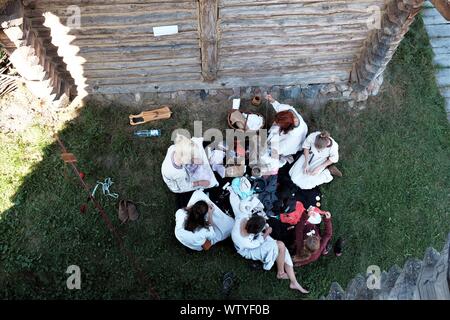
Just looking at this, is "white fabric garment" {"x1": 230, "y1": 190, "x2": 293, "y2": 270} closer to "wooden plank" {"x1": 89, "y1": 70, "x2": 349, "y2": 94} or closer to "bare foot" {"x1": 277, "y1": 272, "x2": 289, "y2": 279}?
"bare foot" {"x1": 277, "y1": 272, "x2": 289, "y2": 279}

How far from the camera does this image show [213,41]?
712 centimetres

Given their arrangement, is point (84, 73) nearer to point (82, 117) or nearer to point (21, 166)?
point (82, 117)

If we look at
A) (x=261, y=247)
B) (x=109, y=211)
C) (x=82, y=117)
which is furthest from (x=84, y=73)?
(x=261, y=247)

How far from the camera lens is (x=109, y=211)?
7.64 metres

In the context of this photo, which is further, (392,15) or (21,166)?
(21,166)

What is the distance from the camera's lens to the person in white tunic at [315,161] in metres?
7.18

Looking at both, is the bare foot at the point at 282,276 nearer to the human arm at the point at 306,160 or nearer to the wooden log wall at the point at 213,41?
the human arm at the point at 306,160

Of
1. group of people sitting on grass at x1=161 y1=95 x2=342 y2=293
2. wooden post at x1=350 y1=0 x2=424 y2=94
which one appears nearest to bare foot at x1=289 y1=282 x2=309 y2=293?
group of people sitting on grass at x1=161 y1=95 x2=342 y2=293

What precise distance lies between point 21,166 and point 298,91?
5.30 m

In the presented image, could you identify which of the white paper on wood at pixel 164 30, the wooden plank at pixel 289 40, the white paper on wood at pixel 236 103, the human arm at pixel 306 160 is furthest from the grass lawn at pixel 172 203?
the white paper on wood at pixel 164 30

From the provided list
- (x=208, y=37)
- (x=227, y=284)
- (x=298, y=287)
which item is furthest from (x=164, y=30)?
(x=298, y=287)

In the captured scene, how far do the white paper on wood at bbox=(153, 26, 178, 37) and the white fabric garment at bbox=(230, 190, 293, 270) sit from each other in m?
3.10

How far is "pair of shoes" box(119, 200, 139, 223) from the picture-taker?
755 centimetres
